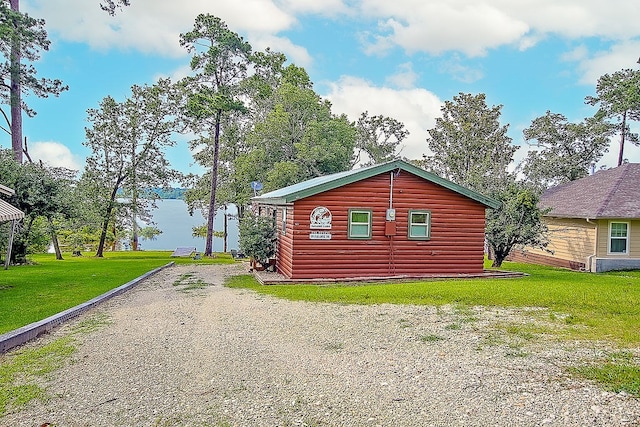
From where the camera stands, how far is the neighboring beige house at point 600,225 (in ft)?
57.5

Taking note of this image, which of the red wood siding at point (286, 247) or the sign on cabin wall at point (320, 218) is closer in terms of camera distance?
the sign on cabin wall at point (320, 218)

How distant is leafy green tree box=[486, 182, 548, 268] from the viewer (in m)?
16.2

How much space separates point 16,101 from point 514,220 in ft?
66.7

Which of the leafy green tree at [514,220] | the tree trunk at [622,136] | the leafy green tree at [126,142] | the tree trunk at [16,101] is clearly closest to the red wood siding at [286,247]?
the leafy green tree at [514,220]

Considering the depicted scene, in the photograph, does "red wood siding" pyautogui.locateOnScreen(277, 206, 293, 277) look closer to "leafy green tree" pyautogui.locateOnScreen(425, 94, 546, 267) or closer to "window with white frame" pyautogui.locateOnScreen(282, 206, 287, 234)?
"window with white frame" pyautogui.locateOnScreen(282, 206, 287, 234)

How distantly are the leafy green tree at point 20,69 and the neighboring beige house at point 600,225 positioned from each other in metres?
21.1

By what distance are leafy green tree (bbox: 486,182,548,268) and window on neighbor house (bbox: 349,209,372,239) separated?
5.25 m

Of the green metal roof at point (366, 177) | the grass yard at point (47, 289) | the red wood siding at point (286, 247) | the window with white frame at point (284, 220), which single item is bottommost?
the grass yard at point (47, 289)

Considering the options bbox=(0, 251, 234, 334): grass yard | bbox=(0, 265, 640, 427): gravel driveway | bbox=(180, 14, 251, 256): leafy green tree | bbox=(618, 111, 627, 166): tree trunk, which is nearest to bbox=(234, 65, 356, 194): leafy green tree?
bbox=(180, 14, 251, 256): leafy green tree

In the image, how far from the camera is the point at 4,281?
12.5 metres

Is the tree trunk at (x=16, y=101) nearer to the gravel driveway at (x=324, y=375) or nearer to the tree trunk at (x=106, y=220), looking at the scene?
the tree trunk at (x=106, y=220)

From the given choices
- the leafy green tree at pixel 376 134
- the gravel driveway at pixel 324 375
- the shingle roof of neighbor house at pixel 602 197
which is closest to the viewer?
the gravel driveway at pixel 324 375

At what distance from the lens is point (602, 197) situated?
1873cm

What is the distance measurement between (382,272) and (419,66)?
14.4m
